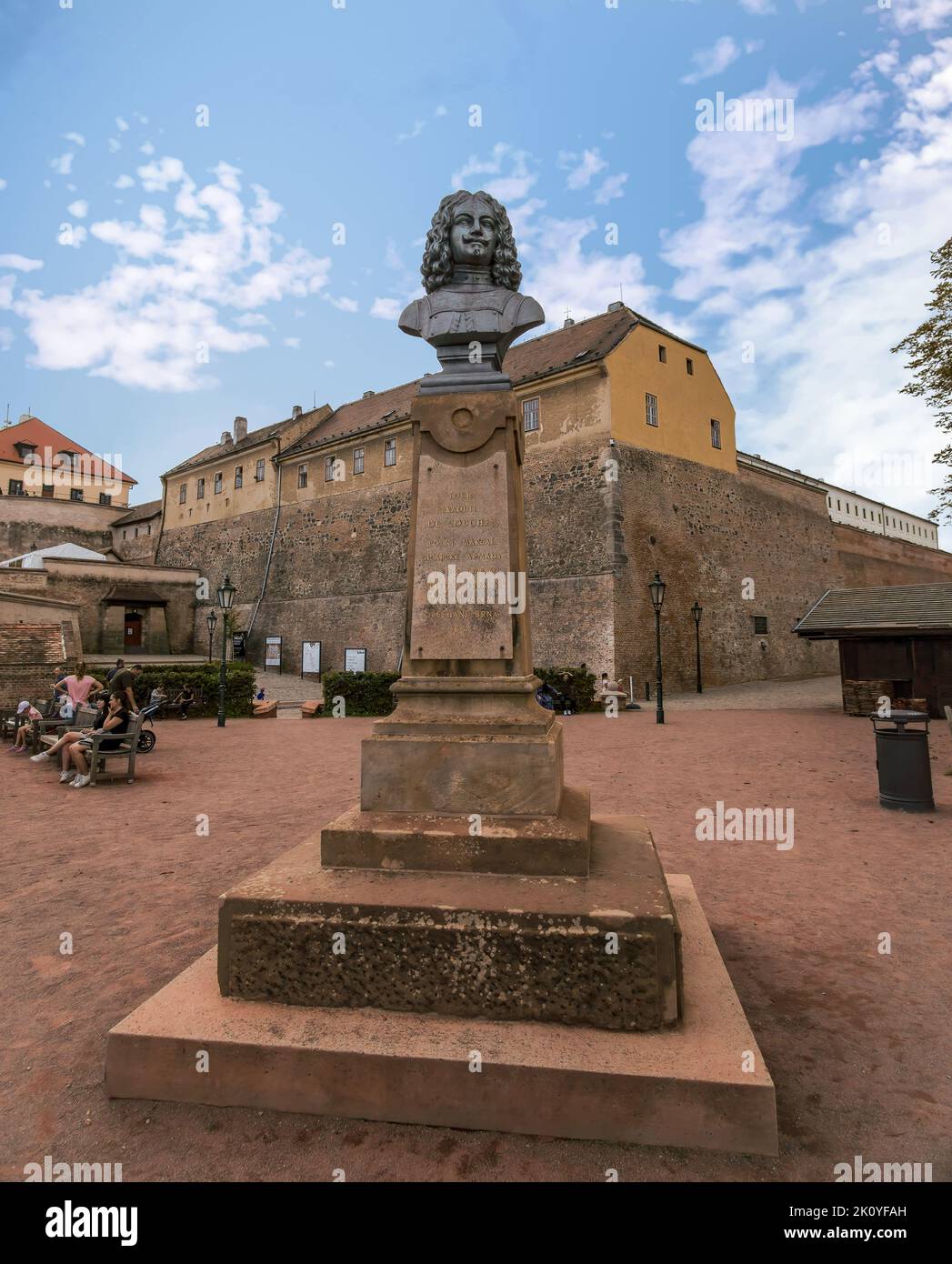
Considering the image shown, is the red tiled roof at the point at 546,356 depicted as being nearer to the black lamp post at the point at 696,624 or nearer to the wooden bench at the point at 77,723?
the black lamp post at the point at 696,624

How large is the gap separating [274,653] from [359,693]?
15.7 metres

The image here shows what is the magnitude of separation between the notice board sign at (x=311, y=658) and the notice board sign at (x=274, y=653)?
1974mm

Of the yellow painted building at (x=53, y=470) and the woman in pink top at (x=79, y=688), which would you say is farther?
the yellow painted building at (x=53, y=470)

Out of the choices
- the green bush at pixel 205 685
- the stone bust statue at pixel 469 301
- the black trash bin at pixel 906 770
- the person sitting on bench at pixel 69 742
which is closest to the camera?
the stone bust statue at pixel 469 301

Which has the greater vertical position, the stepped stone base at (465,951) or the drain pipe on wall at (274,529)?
the drain pipe on wall at (274,529)

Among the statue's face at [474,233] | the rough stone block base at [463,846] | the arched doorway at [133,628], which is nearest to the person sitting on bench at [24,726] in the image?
the rough stone block base at [463,846]

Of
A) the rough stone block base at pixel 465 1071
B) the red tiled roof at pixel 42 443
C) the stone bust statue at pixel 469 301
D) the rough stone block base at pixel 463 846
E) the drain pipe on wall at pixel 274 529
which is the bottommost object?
the rough stone block base at pixel 465 1071

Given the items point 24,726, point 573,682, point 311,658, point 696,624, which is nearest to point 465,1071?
point 24,726

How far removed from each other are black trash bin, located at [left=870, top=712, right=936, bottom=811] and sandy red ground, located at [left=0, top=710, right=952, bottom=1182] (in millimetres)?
299

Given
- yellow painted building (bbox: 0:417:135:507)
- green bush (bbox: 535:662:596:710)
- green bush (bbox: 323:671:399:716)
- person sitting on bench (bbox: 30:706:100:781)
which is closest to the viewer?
person sitting on bench (bbox: 30:706:100:781)

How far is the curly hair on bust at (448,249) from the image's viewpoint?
4090 mm

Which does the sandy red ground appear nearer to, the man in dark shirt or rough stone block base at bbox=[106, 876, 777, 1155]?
rough stone block base at bbox=[106, 876, 777, 1155]

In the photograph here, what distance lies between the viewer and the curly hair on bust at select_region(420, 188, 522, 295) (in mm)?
4090

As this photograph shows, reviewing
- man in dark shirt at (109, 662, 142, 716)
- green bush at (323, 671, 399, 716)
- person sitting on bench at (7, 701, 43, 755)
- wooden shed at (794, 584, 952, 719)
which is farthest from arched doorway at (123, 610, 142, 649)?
wooden shed at (794, 584, 952, 719)
